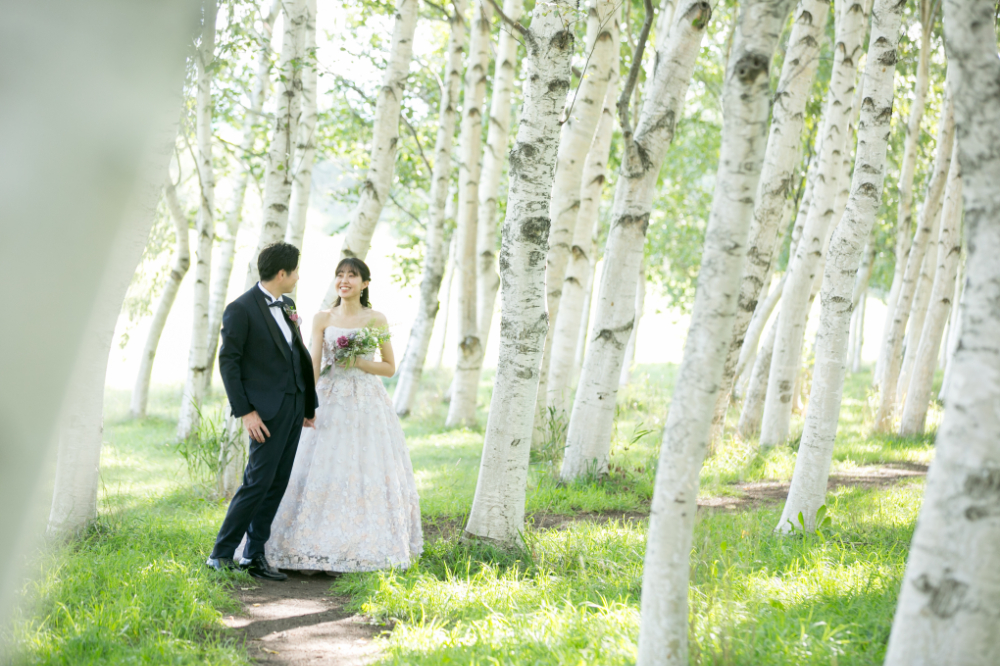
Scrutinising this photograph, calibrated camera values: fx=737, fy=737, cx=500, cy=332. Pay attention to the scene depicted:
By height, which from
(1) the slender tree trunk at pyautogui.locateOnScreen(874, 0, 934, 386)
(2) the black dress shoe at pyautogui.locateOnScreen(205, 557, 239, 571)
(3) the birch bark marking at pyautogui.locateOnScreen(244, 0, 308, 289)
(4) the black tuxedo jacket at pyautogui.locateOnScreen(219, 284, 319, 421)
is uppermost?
(1) the slender tree trunk at pyautogui.locateOnScreen(874, 0, 934, 386)

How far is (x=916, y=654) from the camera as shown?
2104 millimetres

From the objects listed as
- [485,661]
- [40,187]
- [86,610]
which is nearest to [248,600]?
[86,610]

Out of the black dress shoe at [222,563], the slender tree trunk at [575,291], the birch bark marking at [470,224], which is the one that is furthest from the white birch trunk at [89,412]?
the birch bark marking at [470,224]

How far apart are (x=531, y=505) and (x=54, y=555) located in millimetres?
3655

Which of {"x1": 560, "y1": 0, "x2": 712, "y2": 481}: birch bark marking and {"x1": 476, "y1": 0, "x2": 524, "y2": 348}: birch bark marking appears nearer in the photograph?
{"x1": 560, "y1": 0, "x2": 712, "y2": 481}: birch bark marking

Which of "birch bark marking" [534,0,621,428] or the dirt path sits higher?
"birch bark marking" [534,0,621,428]

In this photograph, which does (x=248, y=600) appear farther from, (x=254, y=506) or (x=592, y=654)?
(x=592, y=654)

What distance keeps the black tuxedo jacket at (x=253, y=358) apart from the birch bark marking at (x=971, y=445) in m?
3.82

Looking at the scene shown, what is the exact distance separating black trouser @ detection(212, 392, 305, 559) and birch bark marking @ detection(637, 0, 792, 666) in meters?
2.91

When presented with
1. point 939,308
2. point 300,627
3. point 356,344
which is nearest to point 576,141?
point 356,344

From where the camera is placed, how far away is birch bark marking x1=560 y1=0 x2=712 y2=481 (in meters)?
5.95

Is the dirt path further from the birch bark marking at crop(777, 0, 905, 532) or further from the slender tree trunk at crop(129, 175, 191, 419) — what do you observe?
the slender tree trunk at crop(129, 175, 191, 419)

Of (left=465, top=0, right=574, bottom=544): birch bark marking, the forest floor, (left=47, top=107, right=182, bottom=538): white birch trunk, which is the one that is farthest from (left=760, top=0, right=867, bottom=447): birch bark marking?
(left=47, top=107, right=182, bottom=538): white birch trunk

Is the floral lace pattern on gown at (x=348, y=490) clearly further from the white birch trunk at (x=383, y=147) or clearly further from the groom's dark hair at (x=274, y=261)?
the white birch trunk at (x=383, y=147)
